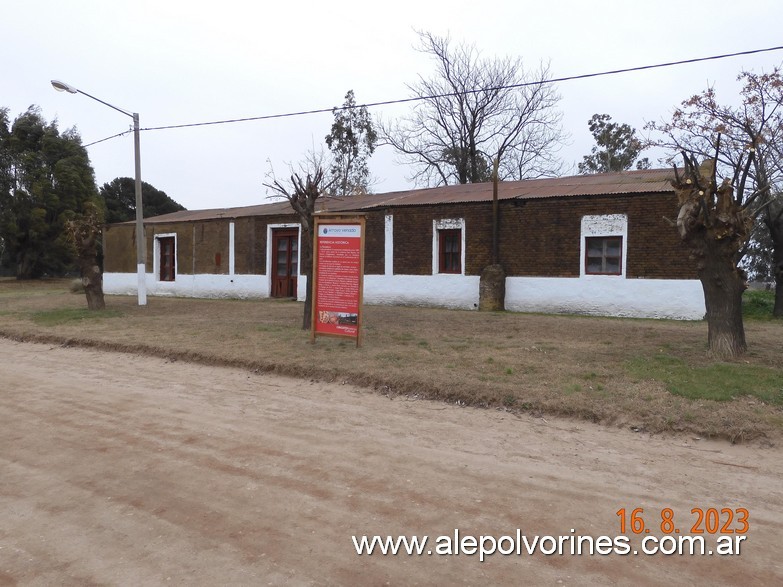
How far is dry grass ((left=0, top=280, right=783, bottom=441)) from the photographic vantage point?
645 centimetres

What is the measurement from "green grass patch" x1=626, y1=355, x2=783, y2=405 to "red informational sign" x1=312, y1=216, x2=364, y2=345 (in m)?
4.53

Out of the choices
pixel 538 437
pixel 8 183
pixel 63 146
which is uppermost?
pixel 63 146

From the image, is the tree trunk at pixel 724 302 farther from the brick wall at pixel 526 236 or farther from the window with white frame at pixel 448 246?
the window with white frame at pixel 448 246

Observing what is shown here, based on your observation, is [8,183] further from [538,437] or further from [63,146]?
[538,437]

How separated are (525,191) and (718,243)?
11002 mm

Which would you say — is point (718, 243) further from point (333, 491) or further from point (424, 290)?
point (424, 290)

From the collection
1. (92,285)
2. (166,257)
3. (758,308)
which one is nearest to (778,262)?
(758,308)

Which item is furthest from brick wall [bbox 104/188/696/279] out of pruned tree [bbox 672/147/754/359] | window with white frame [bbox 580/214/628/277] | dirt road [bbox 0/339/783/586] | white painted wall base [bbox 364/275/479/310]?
dirt road [bbox 0/339/783/586]

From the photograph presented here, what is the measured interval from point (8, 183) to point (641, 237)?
38218 millimetres

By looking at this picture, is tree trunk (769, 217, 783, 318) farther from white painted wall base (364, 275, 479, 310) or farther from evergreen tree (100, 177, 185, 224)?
evergreen tree (100, 177, 185, 224)

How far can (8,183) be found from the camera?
124ft

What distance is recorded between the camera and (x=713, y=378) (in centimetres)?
740

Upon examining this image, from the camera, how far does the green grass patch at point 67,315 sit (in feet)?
49.6

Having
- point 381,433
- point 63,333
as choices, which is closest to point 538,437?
point 381,433
